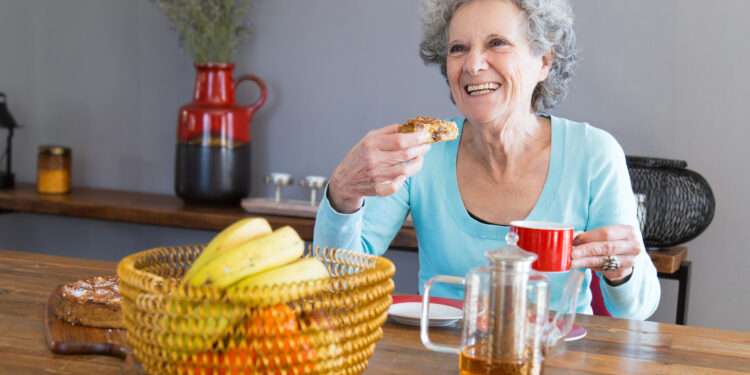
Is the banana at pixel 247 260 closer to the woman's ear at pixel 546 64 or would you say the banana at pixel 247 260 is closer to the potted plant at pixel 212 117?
the woman's ear at pixel 546 64

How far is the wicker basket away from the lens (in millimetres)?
733

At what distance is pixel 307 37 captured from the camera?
2.95 metres

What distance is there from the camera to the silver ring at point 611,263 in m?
1.31

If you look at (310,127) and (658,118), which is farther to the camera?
(310,127)

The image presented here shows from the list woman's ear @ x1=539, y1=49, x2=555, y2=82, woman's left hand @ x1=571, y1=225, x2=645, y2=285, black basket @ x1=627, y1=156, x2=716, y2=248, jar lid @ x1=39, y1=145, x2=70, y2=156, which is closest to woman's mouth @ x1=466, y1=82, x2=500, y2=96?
woman's ear @ x1=539, y1=49, x2=555, y2=82

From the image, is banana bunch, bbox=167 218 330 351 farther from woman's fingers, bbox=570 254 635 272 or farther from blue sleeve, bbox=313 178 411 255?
blue sleeve, bbox=313 178 411 255

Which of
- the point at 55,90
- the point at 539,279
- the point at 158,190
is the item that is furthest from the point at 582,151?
the point at 55,90

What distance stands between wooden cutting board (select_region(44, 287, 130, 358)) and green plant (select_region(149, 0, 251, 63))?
1921mm

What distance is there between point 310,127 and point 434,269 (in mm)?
1383

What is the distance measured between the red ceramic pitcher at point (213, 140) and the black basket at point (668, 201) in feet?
4.74

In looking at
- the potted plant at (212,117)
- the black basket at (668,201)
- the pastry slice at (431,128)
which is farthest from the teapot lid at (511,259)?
the potted plant at (212,117)

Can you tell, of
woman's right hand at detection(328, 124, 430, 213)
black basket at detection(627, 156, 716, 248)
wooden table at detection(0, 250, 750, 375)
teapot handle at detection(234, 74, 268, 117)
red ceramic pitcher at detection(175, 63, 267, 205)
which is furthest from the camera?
teapot handle at detection(234, 74, 268, 117)

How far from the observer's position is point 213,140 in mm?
2764

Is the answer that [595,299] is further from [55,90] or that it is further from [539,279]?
[55,90]
